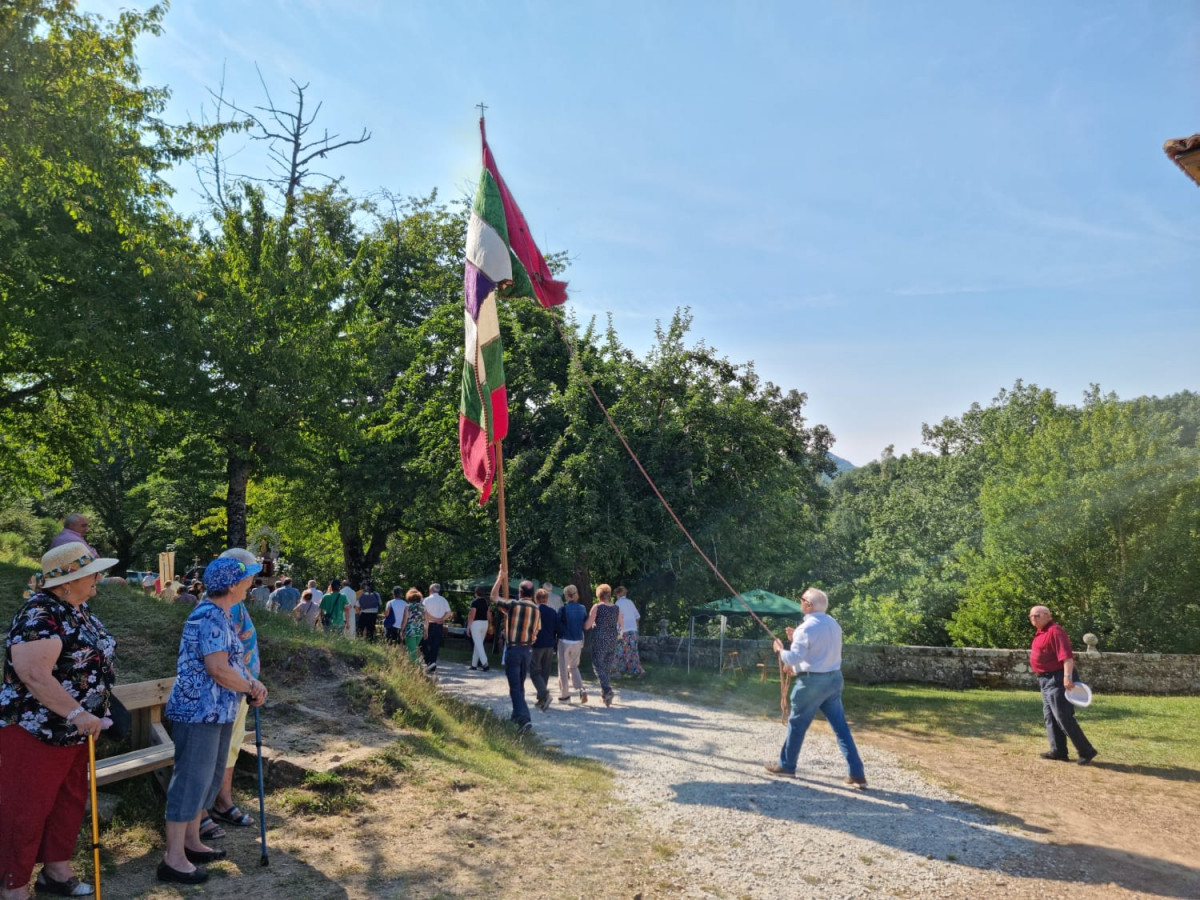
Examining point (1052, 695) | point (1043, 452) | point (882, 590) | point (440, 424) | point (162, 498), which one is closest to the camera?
point (1052, 695)

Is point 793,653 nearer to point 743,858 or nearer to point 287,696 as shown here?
point 743,858

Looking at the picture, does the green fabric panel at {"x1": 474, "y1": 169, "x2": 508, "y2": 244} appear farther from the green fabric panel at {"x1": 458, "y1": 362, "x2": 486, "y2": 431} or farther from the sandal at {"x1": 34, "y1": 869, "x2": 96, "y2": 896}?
the sandal at {"x1": 34, "y1": 869, "x2": 96, "y2": 896}

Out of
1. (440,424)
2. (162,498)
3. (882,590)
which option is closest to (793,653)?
(440,424)

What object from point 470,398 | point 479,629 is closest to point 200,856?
point 470,398

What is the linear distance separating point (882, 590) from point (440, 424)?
2414 centimetres

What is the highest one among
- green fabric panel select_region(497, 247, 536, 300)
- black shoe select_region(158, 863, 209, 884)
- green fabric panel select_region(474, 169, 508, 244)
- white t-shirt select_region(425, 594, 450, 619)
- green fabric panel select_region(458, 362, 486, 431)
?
green fabric panel select_region(474, 169, 508, 244)

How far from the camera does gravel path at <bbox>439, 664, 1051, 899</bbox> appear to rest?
16.7 feet

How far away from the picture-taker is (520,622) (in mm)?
9328

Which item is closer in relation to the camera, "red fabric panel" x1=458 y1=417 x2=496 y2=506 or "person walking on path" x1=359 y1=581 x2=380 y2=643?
"red fabric panel" x1=458 y1=417 x2=496 y2=506

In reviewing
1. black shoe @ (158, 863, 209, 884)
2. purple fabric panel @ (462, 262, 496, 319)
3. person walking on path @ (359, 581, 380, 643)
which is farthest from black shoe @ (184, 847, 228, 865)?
person walking on path @ (359, 581, 380, 643)

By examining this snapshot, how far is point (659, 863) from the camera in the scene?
5.27 m

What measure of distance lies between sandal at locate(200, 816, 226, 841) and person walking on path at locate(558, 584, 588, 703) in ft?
22.6

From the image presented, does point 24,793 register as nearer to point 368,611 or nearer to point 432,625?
point 432,625

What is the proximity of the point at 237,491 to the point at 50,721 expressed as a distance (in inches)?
531
